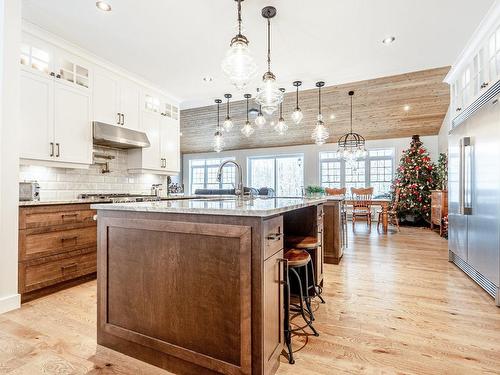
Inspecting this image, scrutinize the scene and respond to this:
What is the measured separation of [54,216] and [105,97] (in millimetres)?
1815

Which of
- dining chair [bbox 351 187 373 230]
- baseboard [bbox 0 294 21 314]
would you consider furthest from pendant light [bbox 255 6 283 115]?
dining chair [bbox 351 187 373 230]

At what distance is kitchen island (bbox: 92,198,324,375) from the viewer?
4.27 ft

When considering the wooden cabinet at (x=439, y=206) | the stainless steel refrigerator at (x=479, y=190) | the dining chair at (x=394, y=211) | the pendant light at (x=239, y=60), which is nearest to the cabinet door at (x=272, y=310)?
the pendant light at (x=239, y=60)

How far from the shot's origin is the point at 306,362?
5.26 feet

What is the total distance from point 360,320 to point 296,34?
290 cm

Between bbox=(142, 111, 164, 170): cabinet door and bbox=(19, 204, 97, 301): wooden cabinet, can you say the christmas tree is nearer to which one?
bbox=(142, 111, 164, 170): cabinet door

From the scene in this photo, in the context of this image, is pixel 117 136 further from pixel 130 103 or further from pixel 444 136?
pixel 444 136

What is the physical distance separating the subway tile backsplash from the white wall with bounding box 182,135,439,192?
506 cm

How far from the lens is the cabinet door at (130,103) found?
13.0ft

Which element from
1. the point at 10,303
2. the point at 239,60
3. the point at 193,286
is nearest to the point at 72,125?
the point at 10,303

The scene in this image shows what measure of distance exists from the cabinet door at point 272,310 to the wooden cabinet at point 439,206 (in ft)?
17.5

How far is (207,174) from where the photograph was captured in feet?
34.9

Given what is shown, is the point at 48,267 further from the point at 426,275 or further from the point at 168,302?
the point at 426,275

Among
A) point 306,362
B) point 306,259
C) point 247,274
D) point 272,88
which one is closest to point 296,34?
point 272,88
